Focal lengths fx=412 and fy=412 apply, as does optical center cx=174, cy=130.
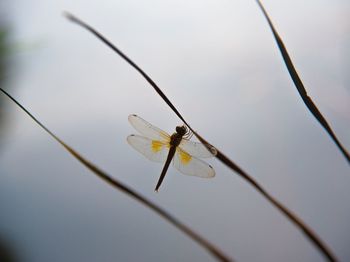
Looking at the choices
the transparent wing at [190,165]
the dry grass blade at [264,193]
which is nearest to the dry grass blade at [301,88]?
the dry grass blade at [264,193]

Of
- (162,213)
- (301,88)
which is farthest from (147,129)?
(162,213)

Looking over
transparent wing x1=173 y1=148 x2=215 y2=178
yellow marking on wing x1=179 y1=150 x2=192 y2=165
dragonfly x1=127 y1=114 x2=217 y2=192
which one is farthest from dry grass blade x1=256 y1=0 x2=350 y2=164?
yellow marking on wing x1=179 y1=150 x2=192 y2=165

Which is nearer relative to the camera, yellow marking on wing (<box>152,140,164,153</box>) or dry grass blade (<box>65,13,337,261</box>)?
dry grass blade (<box>65,13,337,261</box>)

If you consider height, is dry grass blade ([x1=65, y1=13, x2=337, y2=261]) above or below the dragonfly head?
below

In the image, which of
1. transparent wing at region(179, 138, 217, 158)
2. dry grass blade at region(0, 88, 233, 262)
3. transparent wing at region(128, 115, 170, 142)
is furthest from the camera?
transparent wing at region(179, 138, 217, 158)

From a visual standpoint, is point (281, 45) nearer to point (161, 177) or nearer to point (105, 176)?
point (105, 176)

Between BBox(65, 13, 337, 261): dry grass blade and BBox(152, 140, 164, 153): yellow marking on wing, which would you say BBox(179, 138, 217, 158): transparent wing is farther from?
BBox(65, 13, 337, 261): dry grass blade

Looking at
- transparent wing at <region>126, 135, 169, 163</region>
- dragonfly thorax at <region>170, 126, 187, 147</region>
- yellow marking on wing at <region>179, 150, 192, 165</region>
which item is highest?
dragonfly thorax at <region>170, 126, 187, 147</region>

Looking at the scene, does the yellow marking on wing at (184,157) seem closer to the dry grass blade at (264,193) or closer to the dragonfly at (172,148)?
the dragonfly at (172,148)
